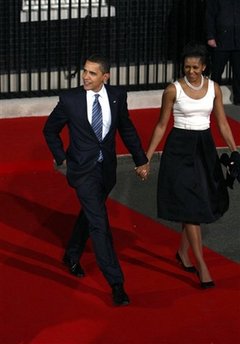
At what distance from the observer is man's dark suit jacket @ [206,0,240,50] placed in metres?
15.1

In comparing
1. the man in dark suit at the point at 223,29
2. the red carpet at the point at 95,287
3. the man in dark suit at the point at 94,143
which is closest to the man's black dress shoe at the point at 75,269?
the red carpet at the point at 95,287

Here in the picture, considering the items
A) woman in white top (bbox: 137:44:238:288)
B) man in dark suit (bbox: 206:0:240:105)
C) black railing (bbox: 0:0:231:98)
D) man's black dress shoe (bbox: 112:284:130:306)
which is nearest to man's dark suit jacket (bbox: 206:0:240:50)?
man in dark suit (bbox: 206:0:240:105)

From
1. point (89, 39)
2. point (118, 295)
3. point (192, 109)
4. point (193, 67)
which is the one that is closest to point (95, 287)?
point (118, 295)

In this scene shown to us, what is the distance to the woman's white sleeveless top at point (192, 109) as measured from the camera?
32.8 ft

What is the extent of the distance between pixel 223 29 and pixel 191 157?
5.38 meters

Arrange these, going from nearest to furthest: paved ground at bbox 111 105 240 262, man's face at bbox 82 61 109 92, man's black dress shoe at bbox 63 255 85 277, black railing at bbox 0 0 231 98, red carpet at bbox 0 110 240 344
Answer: red carpet at bbox 0 110 240 344 < man's face at bbox 82 61 109 92 < man's black dress shoe at bbox 63 255 85 277 < paved ground at bbox 111 105 240 262 < black railing at bbox 0 0 231 98

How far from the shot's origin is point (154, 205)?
12180mm

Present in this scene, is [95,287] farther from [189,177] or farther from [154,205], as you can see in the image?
[154,205]

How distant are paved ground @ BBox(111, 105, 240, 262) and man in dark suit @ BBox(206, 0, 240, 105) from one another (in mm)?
1892

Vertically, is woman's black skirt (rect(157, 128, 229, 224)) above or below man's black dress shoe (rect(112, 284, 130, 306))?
above

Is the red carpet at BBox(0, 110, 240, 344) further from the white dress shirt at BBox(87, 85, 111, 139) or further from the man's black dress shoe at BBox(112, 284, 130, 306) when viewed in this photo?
the white dress shirt at BBox(87, 85, 111, 139)

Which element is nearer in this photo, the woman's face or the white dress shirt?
the white dress shirt

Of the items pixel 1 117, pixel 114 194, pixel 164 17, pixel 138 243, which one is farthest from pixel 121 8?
pixel 138 243

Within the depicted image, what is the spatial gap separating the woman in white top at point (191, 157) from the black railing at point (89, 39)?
5.09 meters
